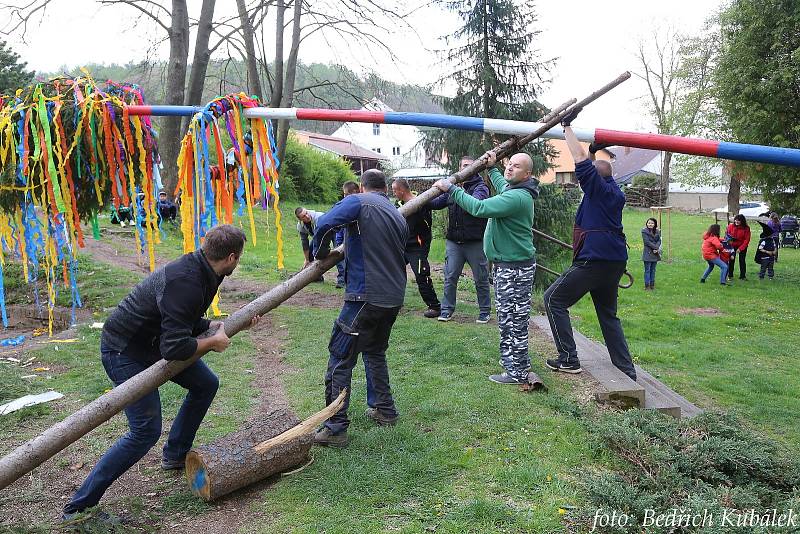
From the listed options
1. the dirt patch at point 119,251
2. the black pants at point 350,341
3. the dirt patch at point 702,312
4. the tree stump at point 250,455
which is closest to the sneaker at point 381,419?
the black pants at point 350,341

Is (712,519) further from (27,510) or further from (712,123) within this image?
(712,123)

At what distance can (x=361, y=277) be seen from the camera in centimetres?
443

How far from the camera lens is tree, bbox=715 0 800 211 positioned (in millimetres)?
15164

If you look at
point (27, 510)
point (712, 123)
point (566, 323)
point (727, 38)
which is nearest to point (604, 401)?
point (566, 323)

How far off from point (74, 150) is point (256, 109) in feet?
7.71

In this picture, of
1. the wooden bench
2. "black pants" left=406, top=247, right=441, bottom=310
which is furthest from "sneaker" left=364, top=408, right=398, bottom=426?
"black pants" left=406, top=247, right=441, bottom=310

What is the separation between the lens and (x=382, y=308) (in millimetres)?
4449

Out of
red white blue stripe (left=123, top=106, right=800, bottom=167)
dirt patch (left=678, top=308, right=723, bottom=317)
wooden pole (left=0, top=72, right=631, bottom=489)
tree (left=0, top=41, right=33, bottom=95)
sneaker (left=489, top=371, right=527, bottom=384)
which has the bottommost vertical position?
dirt patch (left=678, top=308, right=723, bottom=317)

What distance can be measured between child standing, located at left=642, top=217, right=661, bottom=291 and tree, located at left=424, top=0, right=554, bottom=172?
12.3 feet

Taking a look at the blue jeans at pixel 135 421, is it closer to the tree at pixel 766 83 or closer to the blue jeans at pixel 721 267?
the blue jeans at pixel 721 267

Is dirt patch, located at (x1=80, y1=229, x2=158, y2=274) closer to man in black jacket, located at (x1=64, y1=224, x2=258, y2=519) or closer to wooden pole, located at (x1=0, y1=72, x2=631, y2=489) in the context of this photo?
wooden pole, located at (x1=0, y1=72, x2=631, y2=489)

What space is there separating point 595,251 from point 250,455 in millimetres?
3284

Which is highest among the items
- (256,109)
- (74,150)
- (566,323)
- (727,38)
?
(727,38)

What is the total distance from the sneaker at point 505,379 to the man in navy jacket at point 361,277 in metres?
1.51
